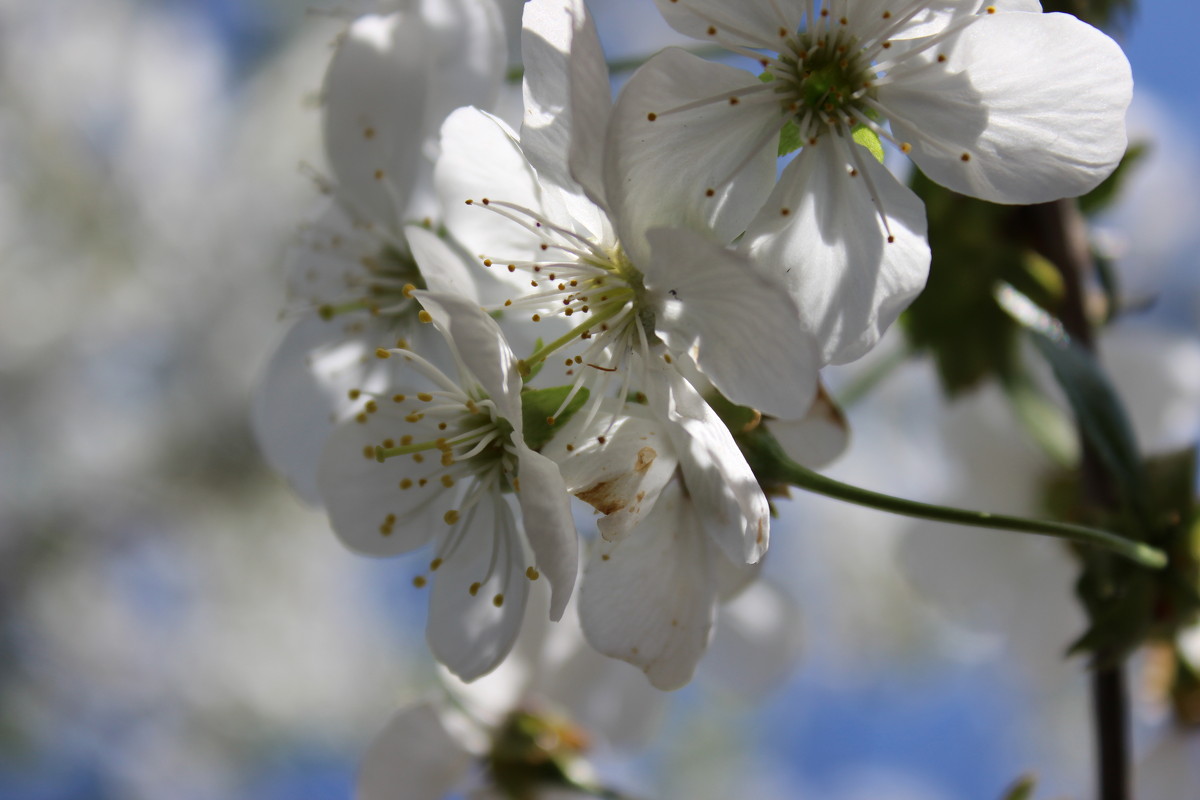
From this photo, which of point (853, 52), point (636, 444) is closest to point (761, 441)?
point (636, 444)

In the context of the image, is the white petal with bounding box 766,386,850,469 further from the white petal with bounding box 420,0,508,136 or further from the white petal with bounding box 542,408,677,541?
the white petal with bounding box 420,0,508,136

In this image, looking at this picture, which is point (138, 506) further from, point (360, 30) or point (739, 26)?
point (739, 26)

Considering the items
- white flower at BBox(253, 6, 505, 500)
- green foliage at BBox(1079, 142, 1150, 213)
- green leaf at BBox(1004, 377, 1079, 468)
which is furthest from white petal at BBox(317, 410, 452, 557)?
green foliage at BBox(1079, 142, 1150, 213)

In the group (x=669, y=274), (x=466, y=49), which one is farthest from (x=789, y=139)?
(x=466, y=49)

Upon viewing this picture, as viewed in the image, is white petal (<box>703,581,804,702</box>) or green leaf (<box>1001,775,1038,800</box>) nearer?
green leaf (<box>1001,775,1038,800</box>)

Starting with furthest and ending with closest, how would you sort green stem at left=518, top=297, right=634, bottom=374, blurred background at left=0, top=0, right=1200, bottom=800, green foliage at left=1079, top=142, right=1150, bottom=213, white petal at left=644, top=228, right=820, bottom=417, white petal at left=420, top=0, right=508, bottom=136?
1. blurred background at left=0, top=0, right=1200, bottom=800
2. green foliage at left=1079, top=142, right=1150, bottom=213
3. white petal at left=420, top=0, right=508, bottom=136
4. green stem at left=518, top=297, right=634, bottom=374
5. white petal at left=644, top=228, right=820, bottom=417
